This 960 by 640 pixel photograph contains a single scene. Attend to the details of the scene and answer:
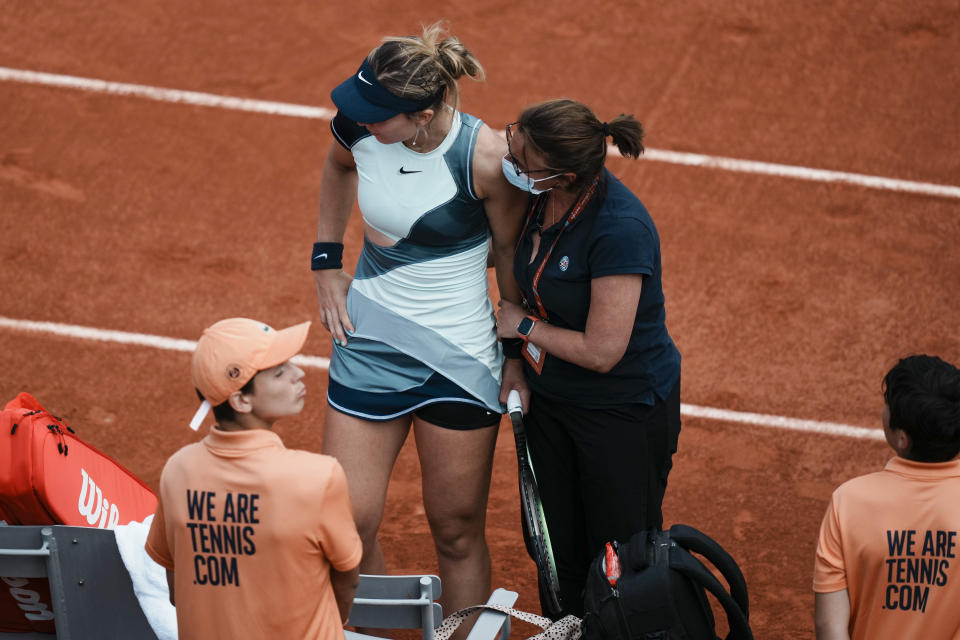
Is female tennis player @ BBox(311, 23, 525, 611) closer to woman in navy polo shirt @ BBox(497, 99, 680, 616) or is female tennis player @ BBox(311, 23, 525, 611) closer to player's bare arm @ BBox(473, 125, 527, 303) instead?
player's bare arm @ BBox(473, 125, 527, 303)

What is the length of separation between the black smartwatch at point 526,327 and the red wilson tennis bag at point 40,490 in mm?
1526

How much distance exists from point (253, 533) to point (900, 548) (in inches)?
63.3

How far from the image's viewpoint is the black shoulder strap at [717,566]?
3281mm

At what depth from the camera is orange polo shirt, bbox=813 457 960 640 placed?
2873 millimetres

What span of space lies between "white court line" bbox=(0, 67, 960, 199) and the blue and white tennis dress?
4534 mm

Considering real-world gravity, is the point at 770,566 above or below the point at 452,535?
below

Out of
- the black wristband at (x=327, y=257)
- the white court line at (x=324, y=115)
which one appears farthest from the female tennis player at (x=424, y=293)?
the white court line at (x=324, y=115)

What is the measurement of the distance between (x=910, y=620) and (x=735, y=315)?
4037 millimetres

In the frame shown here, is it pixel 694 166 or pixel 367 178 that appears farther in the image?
pixel 694 166

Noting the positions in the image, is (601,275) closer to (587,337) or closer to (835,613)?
(587,337)

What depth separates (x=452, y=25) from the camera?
9.47m

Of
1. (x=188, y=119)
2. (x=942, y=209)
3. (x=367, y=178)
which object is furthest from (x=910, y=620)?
(x=188, y=119)

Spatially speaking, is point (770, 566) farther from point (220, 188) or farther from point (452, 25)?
point (452, 25)

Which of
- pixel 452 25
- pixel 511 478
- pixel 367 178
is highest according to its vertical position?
pixel 367 178
